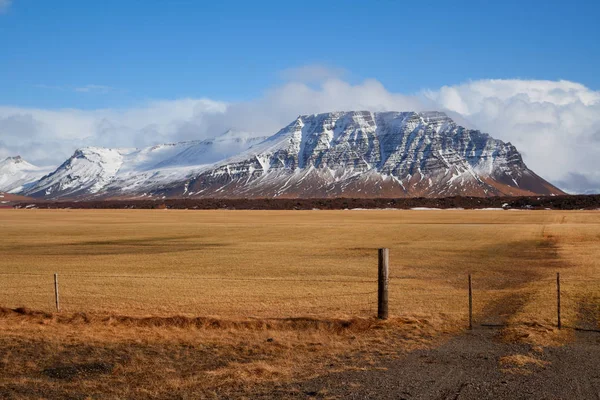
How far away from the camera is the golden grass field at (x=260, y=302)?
1570 cm

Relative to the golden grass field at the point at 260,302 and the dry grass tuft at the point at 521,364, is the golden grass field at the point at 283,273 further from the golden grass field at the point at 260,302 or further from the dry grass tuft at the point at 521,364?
the dry grass tuft at the point at 521,364

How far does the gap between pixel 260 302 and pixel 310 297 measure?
2.31 metres

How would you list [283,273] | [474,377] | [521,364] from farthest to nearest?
[283,273]
[521,364]
[474,377]

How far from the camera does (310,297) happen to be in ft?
82.9

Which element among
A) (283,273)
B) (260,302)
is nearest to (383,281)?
(260,302)

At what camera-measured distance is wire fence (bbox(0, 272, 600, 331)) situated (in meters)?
21.3

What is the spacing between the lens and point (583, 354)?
15.4 m

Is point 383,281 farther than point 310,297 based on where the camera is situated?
No

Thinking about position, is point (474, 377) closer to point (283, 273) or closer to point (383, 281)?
point (383, 281)

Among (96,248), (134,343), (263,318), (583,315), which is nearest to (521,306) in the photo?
(583,315)

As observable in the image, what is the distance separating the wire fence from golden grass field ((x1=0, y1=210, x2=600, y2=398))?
0.29 ft

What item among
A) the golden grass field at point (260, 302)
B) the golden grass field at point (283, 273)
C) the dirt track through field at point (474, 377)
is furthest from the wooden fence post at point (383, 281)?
the dirt track through field at point (474, 377)

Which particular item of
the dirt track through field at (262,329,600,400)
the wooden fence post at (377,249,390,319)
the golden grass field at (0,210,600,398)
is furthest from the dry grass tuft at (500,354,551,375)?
the wooden fence post at (377,249,390,319)

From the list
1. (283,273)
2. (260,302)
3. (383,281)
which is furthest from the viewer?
(283,273)
